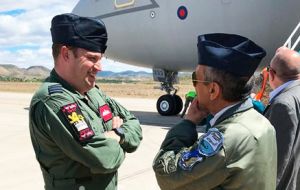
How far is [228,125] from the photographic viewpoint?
2.09 metres

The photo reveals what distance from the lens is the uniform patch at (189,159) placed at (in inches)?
80.4

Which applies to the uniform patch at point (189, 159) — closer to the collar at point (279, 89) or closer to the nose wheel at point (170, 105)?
the collar at point (279, 89)

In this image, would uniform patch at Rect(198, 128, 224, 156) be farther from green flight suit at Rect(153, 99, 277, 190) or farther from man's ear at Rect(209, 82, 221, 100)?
man's ear at Rect(209, 82, 221, 100)

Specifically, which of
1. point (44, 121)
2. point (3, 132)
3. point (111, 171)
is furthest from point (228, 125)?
point (3, 132)

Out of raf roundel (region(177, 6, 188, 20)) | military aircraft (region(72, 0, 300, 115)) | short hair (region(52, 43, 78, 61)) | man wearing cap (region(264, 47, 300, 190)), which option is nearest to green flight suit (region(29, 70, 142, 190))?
short hair (region(52, 43, 78, 61))

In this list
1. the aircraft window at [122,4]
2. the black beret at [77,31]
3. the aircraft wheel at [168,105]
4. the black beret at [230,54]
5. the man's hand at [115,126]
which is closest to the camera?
the black beret at [230,54]

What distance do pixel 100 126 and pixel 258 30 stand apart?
9.35 meters

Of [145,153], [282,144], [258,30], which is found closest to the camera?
[282,144]

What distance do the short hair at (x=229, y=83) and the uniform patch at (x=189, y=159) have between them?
1.12 feet

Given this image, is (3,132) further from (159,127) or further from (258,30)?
(258,30)

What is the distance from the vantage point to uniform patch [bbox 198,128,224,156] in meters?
2.00

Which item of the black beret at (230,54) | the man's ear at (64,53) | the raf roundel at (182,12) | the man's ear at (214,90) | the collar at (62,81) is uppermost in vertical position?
the black beret at (230,54)

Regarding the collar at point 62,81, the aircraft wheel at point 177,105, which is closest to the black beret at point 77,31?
the collar at point 62,81

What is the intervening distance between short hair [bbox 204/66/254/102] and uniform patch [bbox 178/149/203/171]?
34 cm
